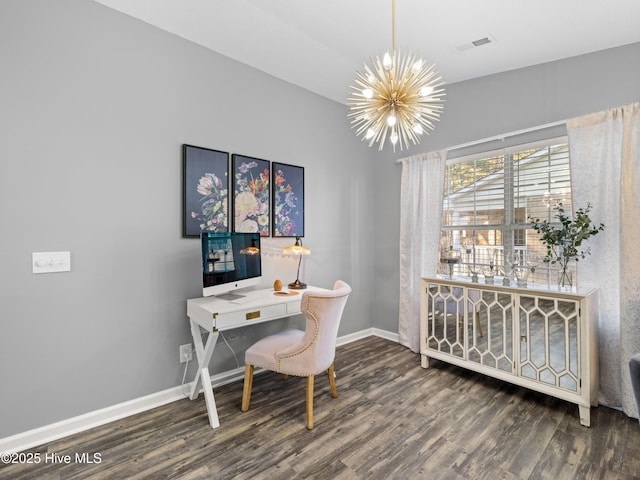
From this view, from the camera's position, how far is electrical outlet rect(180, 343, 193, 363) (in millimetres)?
2482

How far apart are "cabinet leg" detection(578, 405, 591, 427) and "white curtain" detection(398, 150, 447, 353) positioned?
145cm

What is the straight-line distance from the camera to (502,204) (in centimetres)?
301

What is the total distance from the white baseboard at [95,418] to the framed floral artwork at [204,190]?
3.96 feet

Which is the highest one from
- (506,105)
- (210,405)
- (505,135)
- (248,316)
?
(506,105)

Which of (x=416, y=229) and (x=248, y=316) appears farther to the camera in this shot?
(x=416, y=229)

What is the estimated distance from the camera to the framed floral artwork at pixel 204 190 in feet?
8.15

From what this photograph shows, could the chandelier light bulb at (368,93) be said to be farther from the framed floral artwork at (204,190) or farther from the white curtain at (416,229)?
the white curtain at (416,229)

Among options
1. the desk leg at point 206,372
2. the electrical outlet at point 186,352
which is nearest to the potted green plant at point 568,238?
the desk leg at point 206,372

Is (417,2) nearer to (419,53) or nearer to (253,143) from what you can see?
(419,53)

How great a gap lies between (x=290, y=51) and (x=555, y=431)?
11.0 feet

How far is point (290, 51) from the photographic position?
270 cm

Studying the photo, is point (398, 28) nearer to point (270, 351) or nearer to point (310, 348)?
point (310, 348)

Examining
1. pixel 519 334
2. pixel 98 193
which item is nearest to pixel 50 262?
pixel 98 193

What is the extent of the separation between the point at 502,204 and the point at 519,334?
121 cm
